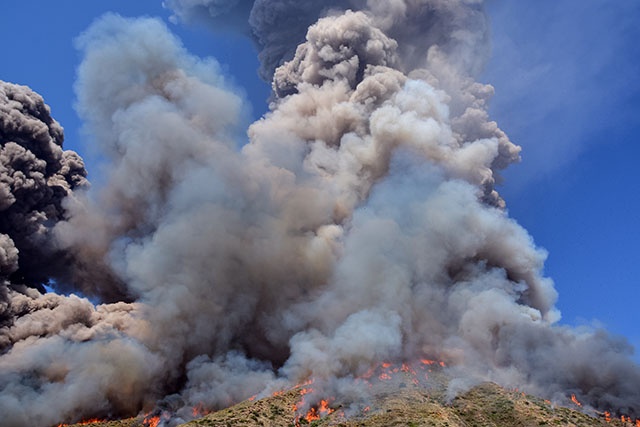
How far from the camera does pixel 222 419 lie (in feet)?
170

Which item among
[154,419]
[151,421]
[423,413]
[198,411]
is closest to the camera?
[423,413]

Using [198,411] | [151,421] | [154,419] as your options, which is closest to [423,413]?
[198,411]

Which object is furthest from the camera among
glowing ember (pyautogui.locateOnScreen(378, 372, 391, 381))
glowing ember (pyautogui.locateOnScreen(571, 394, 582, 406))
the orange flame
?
glowing ember (pyautogui.locateOnScreen(378, 372, 391, 381))

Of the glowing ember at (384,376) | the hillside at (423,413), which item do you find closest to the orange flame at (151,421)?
the hillside at (423,413)

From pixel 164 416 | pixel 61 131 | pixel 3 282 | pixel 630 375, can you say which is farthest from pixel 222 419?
pixel 61 131

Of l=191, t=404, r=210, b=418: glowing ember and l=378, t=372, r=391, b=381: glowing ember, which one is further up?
l=378, t=372, r=391, b=381: glowing ember

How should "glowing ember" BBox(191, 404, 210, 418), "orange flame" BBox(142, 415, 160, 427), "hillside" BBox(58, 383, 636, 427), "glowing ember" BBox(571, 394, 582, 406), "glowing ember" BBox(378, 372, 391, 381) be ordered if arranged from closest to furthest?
1. "hillside" BBox(58, 383, 636, 427)
2. "orange flame" BBox(142, 415, 160, 427)
3. "glowing ember" BBox(571, 394, 582, 406)
4. "glowing ember" BBox(191, 404, 210, 418)
5. "glowing ember" BBox(378, 372, 391, 381)

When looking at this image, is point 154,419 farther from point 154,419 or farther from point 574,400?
point 574,400

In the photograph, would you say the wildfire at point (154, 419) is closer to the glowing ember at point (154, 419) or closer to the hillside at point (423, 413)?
the glowing ember at point (154, 419)

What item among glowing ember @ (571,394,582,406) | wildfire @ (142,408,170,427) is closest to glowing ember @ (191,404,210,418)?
wildfire @ (142,408,170,427)

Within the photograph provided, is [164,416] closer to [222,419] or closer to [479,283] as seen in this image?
[222,419]

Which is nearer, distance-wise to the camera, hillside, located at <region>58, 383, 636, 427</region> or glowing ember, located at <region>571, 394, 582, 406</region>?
hillside, located at <region>58, 383, 636, 427</region>

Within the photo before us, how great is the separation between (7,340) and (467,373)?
193 ft

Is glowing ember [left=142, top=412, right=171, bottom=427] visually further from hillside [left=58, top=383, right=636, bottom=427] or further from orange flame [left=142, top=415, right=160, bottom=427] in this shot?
hillside [left=58, top=383, right=636, bottom=427]
